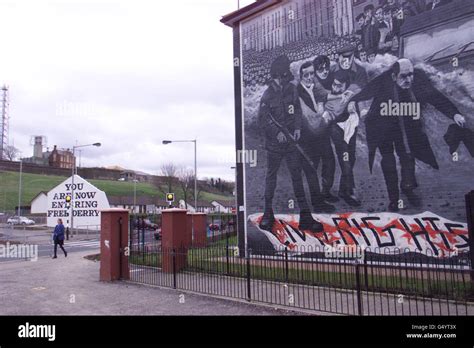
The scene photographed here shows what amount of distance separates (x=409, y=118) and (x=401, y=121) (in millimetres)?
277

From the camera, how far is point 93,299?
32.6 feet

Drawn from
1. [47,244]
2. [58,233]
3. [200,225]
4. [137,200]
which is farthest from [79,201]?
[137,200]

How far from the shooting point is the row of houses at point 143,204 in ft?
235

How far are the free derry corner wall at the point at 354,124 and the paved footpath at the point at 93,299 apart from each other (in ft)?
23.6

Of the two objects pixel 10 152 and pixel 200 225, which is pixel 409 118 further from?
pixel 10 152

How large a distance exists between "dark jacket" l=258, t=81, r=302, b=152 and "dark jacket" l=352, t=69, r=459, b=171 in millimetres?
2716

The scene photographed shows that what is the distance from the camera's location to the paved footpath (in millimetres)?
8625

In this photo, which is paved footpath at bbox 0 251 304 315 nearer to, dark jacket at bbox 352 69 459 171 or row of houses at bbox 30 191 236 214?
dark jacket at bbox 352 69 459 171

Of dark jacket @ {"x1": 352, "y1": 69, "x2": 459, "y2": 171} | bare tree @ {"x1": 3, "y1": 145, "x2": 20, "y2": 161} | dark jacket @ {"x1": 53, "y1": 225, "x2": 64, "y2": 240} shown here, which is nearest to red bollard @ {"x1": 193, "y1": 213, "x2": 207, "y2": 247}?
dark jacket @ {"x1": 53, "y1": 225, "x2": 64, "y2": 240}

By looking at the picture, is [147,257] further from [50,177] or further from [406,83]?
[50,177]

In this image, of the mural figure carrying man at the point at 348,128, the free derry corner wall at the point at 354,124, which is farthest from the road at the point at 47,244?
the mural figure carrying man at the point at 348,128
